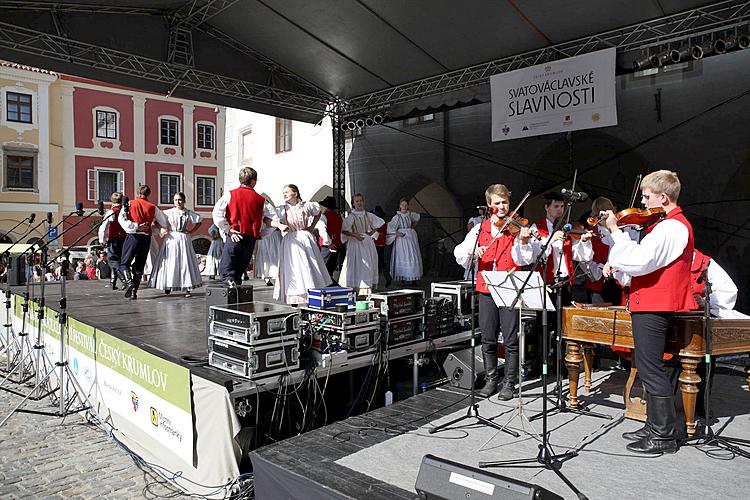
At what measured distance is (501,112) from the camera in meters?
7.63

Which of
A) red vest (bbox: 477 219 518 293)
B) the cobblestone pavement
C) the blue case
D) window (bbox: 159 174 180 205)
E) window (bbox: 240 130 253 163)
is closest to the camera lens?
the cobblestone pavement

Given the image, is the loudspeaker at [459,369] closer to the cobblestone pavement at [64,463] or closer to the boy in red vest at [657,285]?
the boy in red vest at [657,285]

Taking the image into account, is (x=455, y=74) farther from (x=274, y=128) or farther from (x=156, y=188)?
(x=156, y=188)

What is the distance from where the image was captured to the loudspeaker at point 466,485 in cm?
184

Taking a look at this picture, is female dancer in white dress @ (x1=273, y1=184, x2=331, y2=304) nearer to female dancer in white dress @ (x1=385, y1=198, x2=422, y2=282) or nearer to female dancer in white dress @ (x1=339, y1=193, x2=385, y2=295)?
female dancer in white dress @ (x1=339, y1=193, x2=385, y2=295)

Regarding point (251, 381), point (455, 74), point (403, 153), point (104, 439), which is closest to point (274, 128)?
point (403, 153)

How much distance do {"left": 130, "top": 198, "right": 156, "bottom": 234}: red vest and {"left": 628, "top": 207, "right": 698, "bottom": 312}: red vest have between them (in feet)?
20.6

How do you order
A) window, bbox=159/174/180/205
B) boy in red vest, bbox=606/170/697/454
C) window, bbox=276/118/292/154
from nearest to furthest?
boy in red vest, bbox=606/170/697/454
window, bbox=276/118/292/154
window, bbox=159/174/180/205

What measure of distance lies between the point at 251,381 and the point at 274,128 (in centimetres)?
1393

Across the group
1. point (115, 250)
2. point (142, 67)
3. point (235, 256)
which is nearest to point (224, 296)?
point (235, 256)

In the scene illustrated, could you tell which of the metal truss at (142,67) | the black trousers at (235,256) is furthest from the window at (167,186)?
the black trousers at (235,256)

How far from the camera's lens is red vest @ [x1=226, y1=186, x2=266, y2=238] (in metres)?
6.06

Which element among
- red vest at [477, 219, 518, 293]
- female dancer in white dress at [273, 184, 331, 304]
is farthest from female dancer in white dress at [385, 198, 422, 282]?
red vest at [477, 219, 518, 293]

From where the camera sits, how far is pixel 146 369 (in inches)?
158
